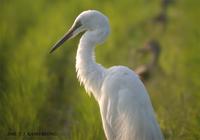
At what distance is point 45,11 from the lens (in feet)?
42.2

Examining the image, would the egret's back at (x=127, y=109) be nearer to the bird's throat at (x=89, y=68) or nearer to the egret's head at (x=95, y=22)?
the bird's throat at (x=89, y=68)

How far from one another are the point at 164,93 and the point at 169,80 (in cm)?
111

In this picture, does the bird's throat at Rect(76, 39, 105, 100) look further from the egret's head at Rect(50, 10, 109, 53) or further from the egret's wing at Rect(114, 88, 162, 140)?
the egret's wing at Rect(114, 88, 162, 140)

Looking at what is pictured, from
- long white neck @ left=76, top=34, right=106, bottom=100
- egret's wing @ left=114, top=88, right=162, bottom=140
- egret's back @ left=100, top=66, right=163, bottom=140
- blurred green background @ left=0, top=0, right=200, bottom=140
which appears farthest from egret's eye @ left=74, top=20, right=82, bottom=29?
blurred green background @ left=0, top=0, right=200, bottom=140

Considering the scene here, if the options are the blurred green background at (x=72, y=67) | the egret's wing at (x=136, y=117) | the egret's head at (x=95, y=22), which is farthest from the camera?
the blurred green background at (x=72, y=67)

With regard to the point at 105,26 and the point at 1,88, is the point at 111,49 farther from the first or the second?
the point at 105,26

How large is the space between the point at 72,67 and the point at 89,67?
4.06 metres

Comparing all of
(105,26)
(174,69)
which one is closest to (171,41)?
(174,69)

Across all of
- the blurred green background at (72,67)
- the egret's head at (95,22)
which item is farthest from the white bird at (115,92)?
the blurred green background at (72,67)

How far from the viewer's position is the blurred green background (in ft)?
21.4

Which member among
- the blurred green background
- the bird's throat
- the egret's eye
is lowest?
the blurred green background

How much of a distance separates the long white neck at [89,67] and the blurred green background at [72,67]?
0.49 meters

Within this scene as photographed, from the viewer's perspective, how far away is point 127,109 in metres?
5.42

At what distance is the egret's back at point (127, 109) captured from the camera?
17.7 feet
